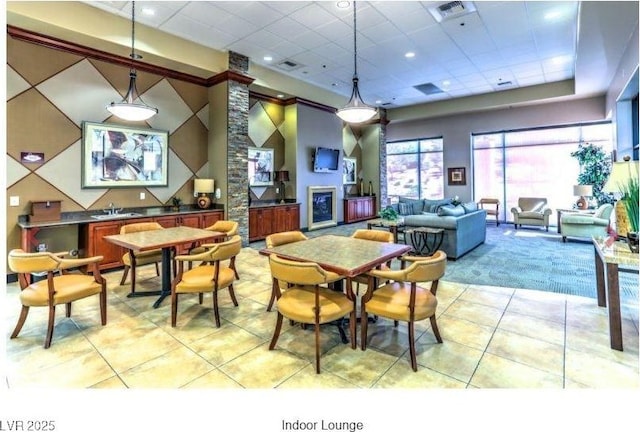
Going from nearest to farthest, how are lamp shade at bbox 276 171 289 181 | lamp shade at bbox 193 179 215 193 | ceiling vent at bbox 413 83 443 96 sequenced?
1. lamp shade at bbox 193 179 215 193
2. lamp shade at bbox 276 171 289 181
3. ceiling vent at bbox 413 83 443 96

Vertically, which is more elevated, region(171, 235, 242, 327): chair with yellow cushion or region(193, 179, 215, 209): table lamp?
region(193, 179, 215, 209): table lamp

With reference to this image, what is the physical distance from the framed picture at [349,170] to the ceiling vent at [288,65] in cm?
381

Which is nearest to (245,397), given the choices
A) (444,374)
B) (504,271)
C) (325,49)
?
(444,374)

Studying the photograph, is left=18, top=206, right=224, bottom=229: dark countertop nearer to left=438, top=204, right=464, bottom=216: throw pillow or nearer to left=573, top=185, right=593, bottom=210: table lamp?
left=438, top=204, right=464, bottom=216: throw pillow

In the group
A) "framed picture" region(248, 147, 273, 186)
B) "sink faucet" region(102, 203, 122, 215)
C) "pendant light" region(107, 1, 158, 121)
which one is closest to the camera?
"pendant light" region(107, 1, 158, 121)

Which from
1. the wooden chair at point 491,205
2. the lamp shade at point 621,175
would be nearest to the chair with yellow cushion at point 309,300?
the lamp shade at point 621,175

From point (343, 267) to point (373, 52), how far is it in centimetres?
540

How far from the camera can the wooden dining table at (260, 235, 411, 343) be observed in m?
2.47

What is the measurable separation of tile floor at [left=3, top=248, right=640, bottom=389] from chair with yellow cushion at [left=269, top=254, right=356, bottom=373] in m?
0.27

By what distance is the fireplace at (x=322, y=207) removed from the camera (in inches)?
343

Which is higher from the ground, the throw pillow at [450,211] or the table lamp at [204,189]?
the table lamp at [204,189]

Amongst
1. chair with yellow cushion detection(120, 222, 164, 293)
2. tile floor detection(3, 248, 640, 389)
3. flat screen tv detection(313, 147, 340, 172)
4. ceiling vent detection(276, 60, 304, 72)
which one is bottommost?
tile floor detection(3, 248, 640, 389)

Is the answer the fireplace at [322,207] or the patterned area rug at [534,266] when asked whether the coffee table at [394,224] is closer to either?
the patterned area rug at [534,266]

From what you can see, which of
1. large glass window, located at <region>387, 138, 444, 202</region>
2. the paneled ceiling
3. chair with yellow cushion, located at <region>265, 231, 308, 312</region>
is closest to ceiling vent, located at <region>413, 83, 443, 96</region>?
the paneled ceiling
